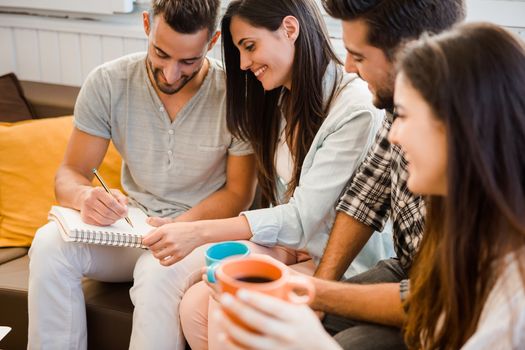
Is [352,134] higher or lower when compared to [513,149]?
lower

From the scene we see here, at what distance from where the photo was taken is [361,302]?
4.21ft

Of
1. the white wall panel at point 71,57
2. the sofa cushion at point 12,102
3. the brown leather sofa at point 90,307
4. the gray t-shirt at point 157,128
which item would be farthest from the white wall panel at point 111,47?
the brown leather sofa at point 90,307

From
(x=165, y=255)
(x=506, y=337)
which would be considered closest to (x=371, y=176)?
(x=165, y=255)

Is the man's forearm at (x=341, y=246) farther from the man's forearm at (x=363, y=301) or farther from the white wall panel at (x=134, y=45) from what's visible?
the white wall panel at (x=134, y=45)

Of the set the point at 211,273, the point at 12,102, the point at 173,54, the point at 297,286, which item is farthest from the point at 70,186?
the point at 297,286

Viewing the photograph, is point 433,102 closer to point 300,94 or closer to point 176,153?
point 300,94

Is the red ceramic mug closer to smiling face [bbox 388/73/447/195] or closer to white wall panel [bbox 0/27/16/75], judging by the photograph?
smiling face [bbox 388/73/447/195]

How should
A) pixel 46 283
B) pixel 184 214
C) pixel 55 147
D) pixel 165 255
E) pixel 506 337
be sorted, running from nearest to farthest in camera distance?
pixel 506 337
pixel 165 255
pixel 46 283
pixel 184 214
pixel 55 147

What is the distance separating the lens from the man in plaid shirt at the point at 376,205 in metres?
1.28

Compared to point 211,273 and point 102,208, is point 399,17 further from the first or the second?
point 102,208

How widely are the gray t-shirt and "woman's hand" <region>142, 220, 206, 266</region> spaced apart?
12.9 inches

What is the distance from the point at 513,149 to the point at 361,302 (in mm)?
505

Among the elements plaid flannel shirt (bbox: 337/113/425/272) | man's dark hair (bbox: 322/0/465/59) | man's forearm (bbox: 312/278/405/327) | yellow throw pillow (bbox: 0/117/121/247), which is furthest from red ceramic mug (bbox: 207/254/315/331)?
yellow throw pillow (bbox: 0/117/121/247)

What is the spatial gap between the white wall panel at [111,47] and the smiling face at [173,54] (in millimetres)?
688
